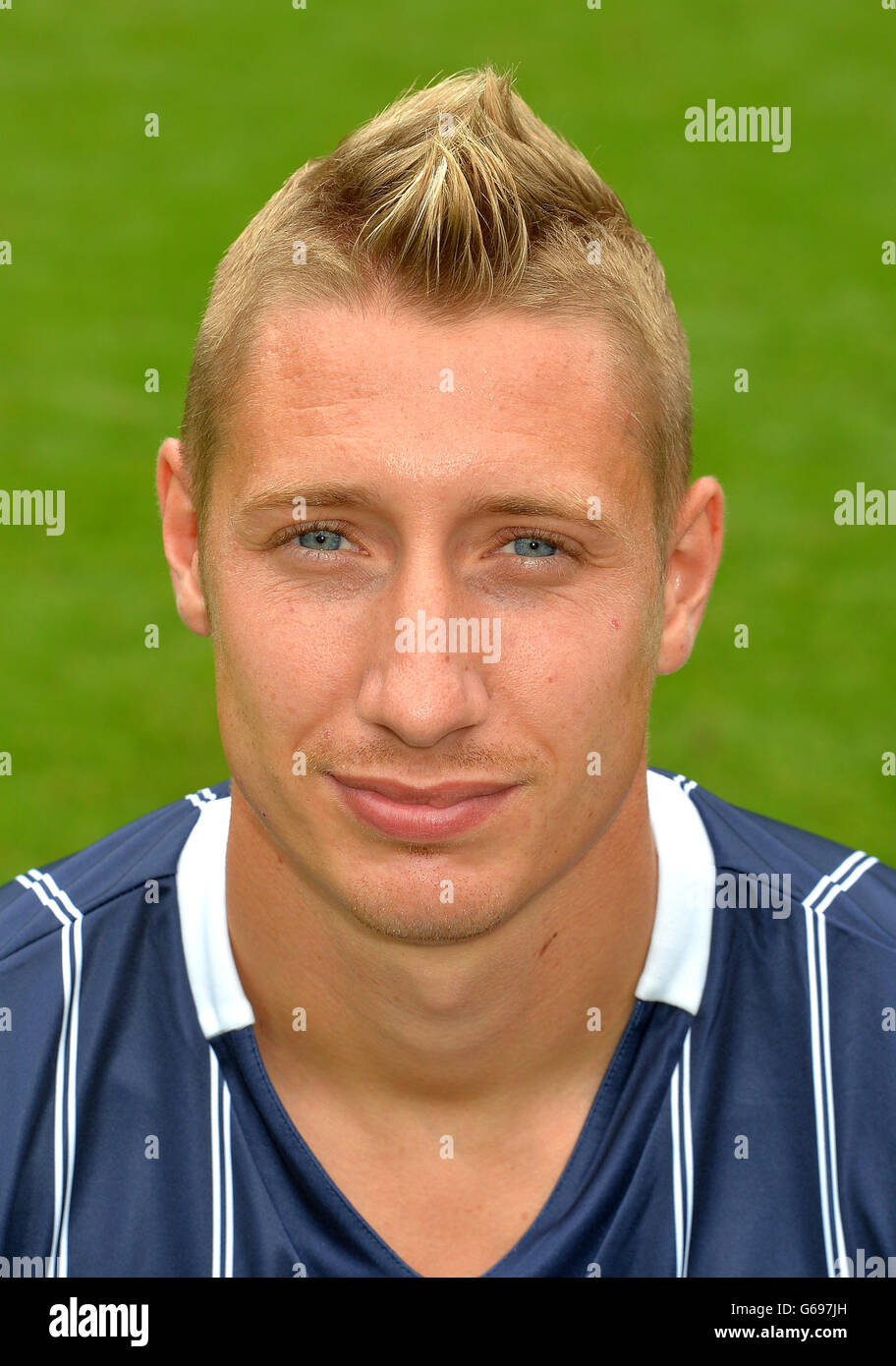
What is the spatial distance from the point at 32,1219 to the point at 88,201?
7.52 metres

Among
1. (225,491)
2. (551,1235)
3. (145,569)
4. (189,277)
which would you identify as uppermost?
(189,277)

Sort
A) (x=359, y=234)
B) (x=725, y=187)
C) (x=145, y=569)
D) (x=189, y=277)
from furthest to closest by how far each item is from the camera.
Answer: (x=725, y=187)
(x=189, y=277)
(x=145, y=569)
(x=359, y=234)

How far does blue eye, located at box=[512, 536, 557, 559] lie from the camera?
7.57 ft

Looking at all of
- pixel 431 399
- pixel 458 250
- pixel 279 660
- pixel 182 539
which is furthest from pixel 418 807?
pixel 458 250

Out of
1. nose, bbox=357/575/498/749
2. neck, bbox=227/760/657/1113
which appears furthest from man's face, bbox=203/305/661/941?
neck, bbox=227/760/657/1113

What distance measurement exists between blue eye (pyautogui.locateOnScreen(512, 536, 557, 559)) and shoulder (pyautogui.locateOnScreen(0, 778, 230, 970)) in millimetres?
868

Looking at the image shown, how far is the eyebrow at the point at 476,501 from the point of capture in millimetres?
2223

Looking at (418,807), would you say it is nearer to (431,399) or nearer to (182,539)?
(431,399)

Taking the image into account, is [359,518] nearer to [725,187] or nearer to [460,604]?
[460,604]

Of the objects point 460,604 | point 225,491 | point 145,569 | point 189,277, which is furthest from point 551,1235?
point 189,277

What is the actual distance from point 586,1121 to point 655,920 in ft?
1.07

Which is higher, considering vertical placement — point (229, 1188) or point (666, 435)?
point (666, 435)

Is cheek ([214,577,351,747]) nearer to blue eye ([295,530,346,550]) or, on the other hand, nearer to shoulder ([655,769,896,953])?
blue eye ([295,530,346,550])

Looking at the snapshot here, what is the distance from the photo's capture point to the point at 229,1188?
2543 millimetres
